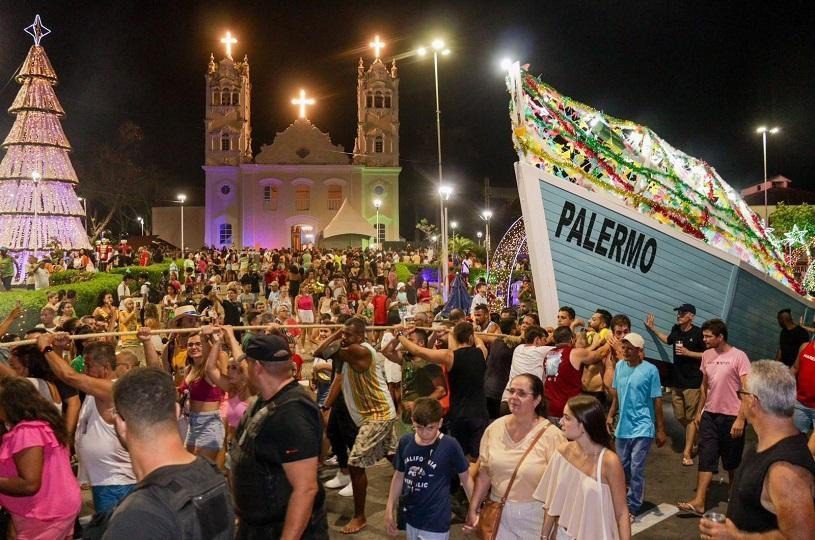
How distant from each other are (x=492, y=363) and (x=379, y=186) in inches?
1668

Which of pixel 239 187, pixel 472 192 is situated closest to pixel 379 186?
pixel 239 187

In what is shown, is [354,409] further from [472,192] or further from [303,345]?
[472,192]

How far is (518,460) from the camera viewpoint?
430 cm

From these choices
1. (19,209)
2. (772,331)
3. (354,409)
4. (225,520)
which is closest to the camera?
(225,520)

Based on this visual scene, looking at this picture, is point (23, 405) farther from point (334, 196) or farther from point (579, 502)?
point (334, 196)

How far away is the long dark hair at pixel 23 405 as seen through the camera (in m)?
4.06

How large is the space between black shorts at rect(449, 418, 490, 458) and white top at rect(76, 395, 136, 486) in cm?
295

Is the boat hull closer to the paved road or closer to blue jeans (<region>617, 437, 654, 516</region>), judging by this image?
the paved road

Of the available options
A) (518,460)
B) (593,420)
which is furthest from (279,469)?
(593,420)

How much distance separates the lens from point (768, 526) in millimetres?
3000

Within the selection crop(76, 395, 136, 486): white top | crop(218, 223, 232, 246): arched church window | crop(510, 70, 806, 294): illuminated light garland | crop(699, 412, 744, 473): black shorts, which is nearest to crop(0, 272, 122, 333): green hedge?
crop(76, 395, 136, 486): white top

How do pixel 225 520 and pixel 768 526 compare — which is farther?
pixel 768 526

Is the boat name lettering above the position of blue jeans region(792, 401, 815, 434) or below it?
above

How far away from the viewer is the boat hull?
33.7 ft
